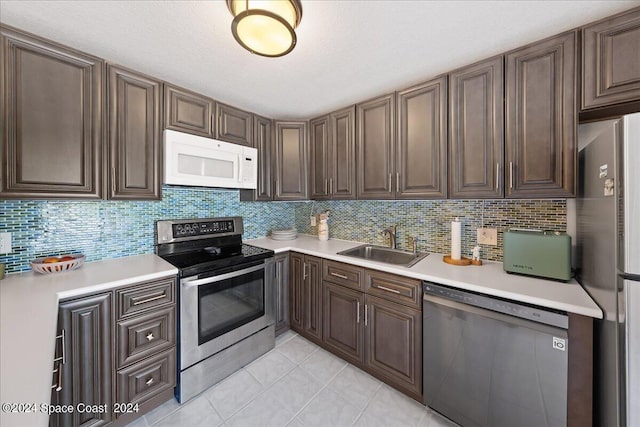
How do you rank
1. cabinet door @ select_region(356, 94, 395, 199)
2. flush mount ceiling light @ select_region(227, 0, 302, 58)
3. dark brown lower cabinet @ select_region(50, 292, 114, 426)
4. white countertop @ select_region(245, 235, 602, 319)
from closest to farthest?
1. flush mount ceiling light @ select_region(227, 0, 302, 58)
2. white countertop @ select_region(245, 235, 602, 319)
3. dark brown lower cabinet @ select_region(50, 292, 114, 426)
4. cabinet door @ select_region(356, 94, 395, 199)

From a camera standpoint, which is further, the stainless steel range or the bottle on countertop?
the bottle on countertop

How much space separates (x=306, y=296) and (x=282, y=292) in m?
0.25

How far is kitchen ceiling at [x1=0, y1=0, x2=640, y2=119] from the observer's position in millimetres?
1169

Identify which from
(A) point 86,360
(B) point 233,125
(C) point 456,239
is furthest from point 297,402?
(B) point 233,125

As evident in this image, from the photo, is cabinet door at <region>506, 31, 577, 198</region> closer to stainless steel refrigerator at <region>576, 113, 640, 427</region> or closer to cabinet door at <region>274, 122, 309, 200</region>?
stainless steel refrigerator at <region>576, 113, 640, 427</region>

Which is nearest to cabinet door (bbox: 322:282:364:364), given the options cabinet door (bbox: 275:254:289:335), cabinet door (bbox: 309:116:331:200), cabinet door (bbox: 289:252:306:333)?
cabinet door (bbox: 289:252:306:333)

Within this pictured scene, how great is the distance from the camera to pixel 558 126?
1342mm

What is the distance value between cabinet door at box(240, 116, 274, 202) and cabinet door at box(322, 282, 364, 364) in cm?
114

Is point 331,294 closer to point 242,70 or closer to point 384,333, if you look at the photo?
point 384,333

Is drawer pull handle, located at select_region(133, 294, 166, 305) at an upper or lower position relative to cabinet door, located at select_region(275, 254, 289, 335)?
upper

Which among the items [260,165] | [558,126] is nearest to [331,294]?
[260,165]

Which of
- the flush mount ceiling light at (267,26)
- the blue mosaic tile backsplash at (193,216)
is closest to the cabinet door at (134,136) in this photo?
the blue mosaic tile backsplash at (193,216)

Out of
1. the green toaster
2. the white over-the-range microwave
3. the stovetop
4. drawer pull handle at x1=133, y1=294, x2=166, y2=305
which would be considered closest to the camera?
the green toaster

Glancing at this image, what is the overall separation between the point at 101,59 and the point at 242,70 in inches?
34.7
